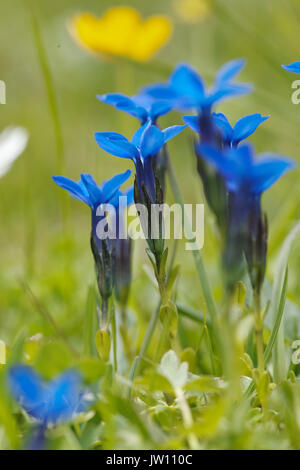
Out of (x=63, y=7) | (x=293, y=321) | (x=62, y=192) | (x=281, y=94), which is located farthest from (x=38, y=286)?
(x=63, y=7)

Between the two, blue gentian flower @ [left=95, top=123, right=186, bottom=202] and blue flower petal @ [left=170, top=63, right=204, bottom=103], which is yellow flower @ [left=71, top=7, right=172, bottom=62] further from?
blue flower petal @ [left=170, top=63, right=204, bottom=103]

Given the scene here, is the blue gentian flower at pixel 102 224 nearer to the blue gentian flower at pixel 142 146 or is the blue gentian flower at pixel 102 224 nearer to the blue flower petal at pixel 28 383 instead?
the blue gentian flower at pixel 142 146

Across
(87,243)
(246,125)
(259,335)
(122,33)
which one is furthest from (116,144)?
(122,33)

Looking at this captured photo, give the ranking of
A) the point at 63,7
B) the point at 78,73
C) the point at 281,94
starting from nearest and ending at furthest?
1. the point at 281,94
2. the point at 78,73
3. the point at 63,7

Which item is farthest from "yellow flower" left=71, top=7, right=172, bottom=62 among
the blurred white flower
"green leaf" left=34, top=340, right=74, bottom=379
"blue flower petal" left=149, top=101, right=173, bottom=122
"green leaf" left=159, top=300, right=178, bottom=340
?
"green leaf" left=34, top=340, right=74, bottom=379

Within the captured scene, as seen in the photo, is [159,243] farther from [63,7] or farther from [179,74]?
[63,7]

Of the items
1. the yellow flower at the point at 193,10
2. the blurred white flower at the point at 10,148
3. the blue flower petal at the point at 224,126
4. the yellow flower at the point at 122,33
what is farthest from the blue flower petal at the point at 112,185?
the yellow flower at the point at 193,10

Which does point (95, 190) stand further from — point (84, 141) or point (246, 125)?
point (84, 141)
